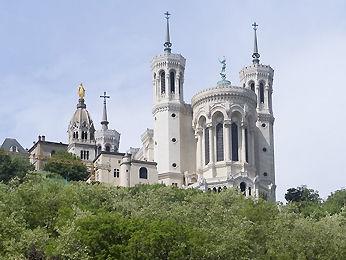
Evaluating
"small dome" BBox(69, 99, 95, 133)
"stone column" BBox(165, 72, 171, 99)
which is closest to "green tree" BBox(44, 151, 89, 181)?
"stone column" BBox(165, 72, 171, 99)

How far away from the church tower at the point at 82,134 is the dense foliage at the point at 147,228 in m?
63.1

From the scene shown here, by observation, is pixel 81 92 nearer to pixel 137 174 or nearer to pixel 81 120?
pixel 81 120

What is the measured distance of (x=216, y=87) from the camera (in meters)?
114

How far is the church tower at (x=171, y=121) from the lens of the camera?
114375 millimetres

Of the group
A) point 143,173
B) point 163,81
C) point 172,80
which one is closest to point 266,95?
point 172,80

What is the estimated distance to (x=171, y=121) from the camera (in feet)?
383

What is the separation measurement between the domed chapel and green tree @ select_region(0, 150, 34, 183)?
1131cm

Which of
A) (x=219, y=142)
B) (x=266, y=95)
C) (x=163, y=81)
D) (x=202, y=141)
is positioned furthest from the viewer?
(x=266, y=95)

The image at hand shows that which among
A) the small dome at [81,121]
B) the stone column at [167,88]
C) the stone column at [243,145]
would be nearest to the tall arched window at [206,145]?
the stone column at [243,145]

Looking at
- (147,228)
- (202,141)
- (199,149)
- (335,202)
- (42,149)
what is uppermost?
(42,149)

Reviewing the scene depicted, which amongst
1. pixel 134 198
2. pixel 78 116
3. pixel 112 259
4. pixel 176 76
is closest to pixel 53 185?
pixel 134 198

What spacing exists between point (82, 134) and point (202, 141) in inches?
1114

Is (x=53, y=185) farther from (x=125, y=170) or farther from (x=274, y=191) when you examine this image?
(x=274, y=191)

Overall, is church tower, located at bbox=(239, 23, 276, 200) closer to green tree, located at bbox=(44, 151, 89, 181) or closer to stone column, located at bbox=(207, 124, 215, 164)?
stone column, located at bbox=(207, 124, 215, 164)
